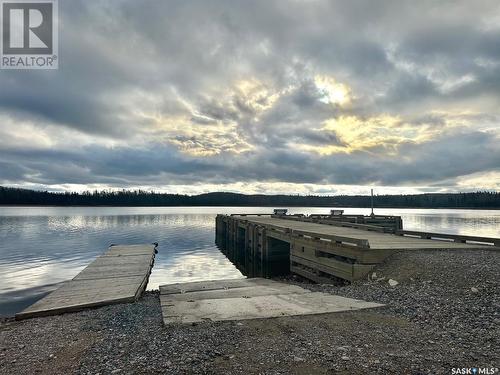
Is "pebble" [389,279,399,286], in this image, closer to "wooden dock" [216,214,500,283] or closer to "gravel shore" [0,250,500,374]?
"gravel shore" [0,250,500,374]

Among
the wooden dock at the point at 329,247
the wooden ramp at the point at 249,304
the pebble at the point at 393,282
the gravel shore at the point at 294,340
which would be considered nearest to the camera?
the gravel shore at the point at 294,340

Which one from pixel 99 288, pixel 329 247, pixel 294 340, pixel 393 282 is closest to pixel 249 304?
pixel 294 340

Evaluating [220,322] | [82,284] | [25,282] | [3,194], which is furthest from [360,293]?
[3,194]

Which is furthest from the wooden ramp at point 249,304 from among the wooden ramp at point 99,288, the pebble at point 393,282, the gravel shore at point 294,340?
the pebble at point 393,282

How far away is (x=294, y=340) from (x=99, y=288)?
10950 millimetres

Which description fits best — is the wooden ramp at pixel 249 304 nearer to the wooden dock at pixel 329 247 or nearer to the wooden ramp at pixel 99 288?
the wooden ramp at pixel 99 288

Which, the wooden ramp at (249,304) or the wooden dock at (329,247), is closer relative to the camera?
the wooden ramp at (249,304)

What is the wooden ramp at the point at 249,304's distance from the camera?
30.3 feet

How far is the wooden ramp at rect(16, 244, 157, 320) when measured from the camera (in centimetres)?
1191

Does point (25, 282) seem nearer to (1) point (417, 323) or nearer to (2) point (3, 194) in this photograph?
(1) point (417, 323)

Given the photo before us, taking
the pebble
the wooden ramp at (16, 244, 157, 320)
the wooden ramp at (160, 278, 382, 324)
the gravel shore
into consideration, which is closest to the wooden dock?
the pebble

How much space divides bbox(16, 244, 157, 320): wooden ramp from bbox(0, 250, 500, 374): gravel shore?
2.97 ft

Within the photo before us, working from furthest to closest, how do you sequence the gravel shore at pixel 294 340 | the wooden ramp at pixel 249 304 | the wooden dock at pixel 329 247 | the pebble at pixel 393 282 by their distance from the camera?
1. the wooden dock at pixel 329 247
2. the pebble at pixel 393 282
3. the wooden ramp at pixel 249 304
4. the gravel shore at pixel 294 340

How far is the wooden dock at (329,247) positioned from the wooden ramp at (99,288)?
8662 mm
